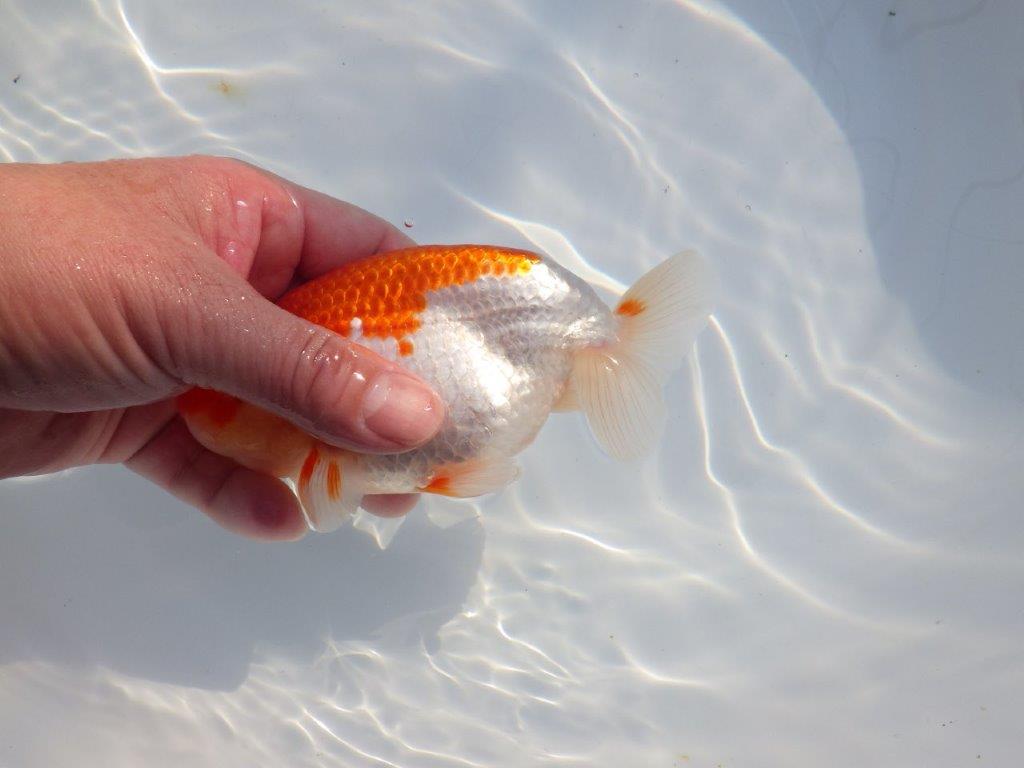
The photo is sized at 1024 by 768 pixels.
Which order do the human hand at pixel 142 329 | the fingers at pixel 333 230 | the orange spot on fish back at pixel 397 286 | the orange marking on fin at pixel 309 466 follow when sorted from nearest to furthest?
1. the human hand at pixel 142 329
2. the orange spot on fish back at pixel 397 286
3. the orange marking on fin at pixel 309 466
4. the fingers at pixel 333 230

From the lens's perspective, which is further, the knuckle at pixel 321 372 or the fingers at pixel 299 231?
the fingers at pixel 299 231

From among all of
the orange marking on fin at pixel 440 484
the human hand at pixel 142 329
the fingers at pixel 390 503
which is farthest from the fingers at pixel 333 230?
the orange marking on fin at pixel 440 484

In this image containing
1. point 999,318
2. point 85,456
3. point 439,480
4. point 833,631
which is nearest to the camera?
point 439,480

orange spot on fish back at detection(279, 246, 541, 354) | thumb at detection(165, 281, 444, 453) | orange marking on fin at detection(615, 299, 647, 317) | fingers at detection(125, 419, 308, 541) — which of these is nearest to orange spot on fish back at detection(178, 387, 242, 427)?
thumb at detection(165, 281, 444, 453)

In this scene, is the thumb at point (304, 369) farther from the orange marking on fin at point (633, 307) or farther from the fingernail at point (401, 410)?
the orange marking on fin at point (633, 307)

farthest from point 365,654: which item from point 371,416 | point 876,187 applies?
point 876,187

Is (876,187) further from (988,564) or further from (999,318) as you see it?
(988,564)

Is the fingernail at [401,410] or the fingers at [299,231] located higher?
the fingernail at [401,410]
